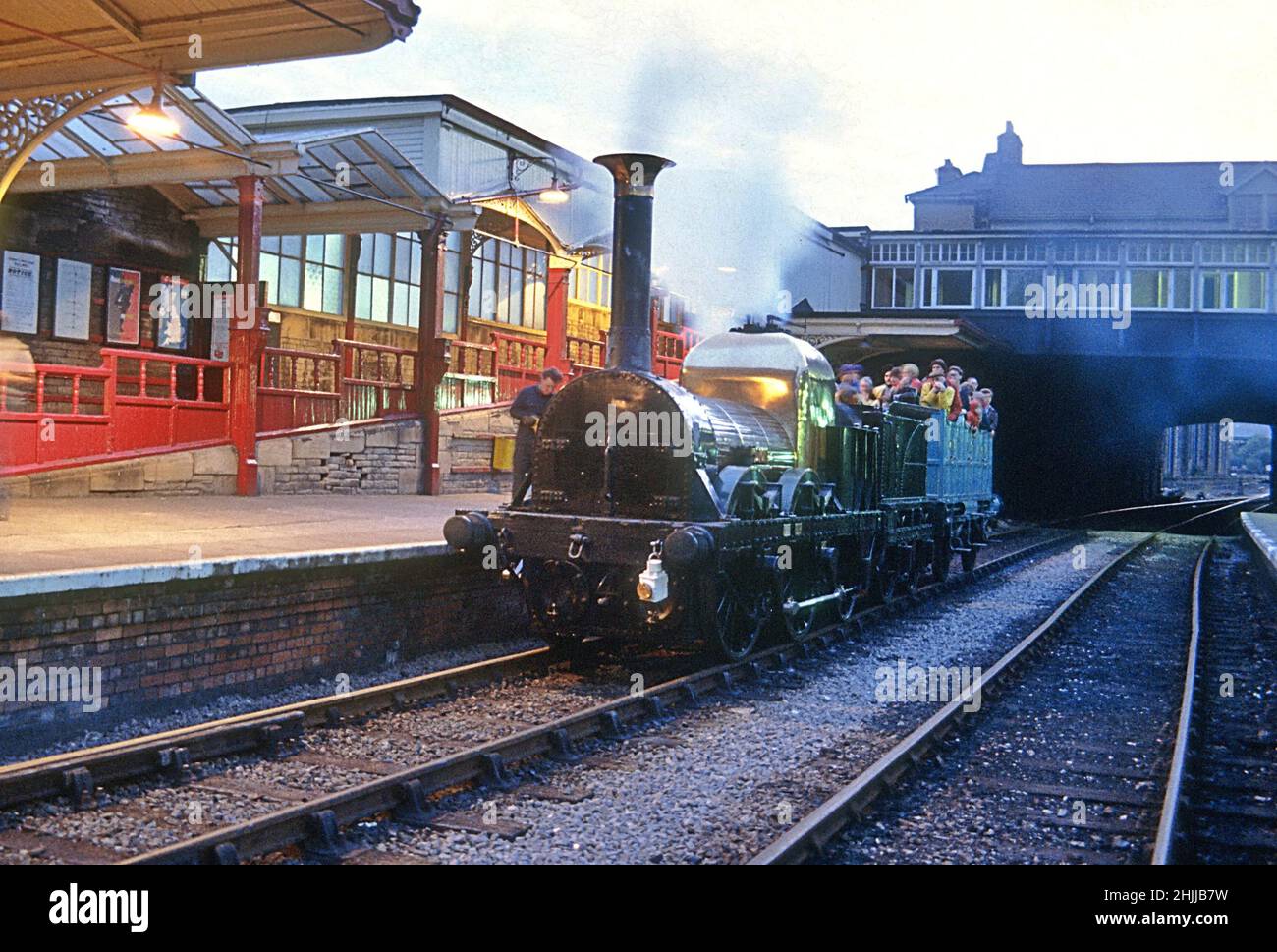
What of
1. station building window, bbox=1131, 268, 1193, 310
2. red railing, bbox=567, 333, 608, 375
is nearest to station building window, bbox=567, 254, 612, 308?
red railing, bbox=567, 333, 608, 375

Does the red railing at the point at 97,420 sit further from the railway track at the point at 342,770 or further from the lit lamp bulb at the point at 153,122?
the railway track at the point at 342,770

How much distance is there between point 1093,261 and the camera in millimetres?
29625

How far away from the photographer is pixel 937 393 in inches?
577

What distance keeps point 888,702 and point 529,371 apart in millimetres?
12763

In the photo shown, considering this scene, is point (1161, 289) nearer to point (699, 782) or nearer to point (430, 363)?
point (430, 363)

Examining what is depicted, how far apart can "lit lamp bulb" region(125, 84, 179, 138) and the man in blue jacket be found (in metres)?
4.39

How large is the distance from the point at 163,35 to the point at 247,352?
4.40 m

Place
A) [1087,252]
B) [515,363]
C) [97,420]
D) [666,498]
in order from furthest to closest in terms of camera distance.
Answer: [1087,252]
[515,363]
[97,420]
[666,498]

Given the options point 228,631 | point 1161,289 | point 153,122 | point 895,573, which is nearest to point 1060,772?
point 228,631

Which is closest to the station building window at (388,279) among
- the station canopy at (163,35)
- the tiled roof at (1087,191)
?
the station canopy at (163,35)

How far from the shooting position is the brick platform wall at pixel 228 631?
605 centimetres

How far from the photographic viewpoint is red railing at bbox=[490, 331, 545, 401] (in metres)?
18.4

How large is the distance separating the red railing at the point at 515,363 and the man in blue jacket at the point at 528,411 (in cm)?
809
